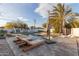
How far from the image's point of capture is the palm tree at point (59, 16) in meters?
1.40

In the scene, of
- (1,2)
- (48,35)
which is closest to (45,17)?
(48,35)

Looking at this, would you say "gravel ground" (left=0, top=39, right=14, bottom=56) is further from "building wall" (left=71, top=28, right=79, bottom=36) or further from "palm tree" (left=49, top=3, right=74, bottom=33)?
"building wall" (left=71, top=28, right=79, bottom=36)

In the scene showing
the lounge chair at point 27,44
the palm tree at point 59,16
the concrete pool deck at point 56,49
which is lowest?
the concrete pool deck at point 56,49

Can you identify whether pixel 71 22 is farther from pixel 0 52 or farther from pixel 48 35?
pixel 0 52

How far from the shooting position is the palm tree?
4.60 ft

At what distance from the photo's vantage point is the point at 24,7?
1.42m

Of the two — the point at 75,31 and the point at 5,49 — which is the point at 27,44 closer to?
the point at 5,49

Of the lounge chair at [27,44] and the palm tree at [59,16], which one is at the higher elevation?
the palm tree at [59,16]

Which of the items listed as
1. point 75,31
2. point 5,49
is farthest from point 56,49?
point 5,49

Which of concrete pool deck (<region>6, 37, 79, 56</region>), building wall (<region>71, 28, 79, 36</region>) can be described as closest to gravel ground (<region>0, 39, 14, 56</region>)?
concrete pool deck (<region>6, 37, 79, 56</region>)

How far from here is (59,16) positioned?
1411mm

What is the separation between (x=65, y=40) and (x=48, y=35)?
6.1 inches

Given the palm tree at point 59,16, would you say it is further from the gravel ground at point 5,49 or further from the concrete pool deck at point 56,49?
the gravel ground at point 5,49

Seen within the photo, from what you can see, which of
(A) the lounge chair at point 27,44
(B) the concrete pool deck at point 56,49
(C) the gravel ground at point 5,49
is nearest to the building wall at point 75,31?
(B) the concrete pool deck at point 56,49
